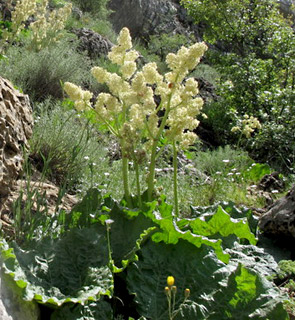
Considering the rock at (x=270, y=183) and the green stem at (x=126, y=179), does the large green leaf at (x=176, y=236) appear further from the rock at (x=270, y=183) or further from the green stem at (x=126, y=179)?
the rock at (x=270, y=183)

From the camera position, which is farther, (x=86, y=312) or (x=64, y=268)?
(x=64, y=268)

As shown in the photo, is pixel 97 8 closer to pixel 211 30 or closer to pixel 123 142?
pixel 211 30

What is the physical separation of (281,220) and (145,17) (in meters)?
14.1

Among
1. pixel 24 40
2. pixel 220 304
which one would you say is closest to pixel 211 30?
pixel 24 40

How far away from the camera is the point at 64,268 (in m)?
1.87

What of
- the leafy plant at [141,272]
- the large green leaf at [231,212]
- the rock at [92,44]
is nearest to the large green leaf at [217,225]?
the leafy plant at [141,272]

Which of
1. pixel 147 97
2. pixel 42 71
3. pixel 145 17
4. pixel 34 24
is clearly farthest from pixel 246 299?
pixel 145 17

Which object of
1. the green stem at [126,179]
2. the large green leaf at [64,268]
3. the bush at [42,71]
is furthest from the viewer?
the bush at [42,71]

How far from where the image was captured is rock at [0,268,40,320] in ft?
4.91

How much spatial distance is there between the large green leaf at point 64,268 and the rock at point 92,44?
284 inches

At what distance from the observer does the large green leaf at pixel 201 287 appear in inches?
70.4

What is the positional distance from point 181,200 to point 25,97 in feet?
5.39

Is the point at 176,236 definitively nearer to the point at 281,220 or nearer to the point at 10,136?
the point at 281,220

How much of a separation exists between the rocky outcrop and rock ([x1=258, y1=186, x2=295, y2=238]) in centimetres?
1317
